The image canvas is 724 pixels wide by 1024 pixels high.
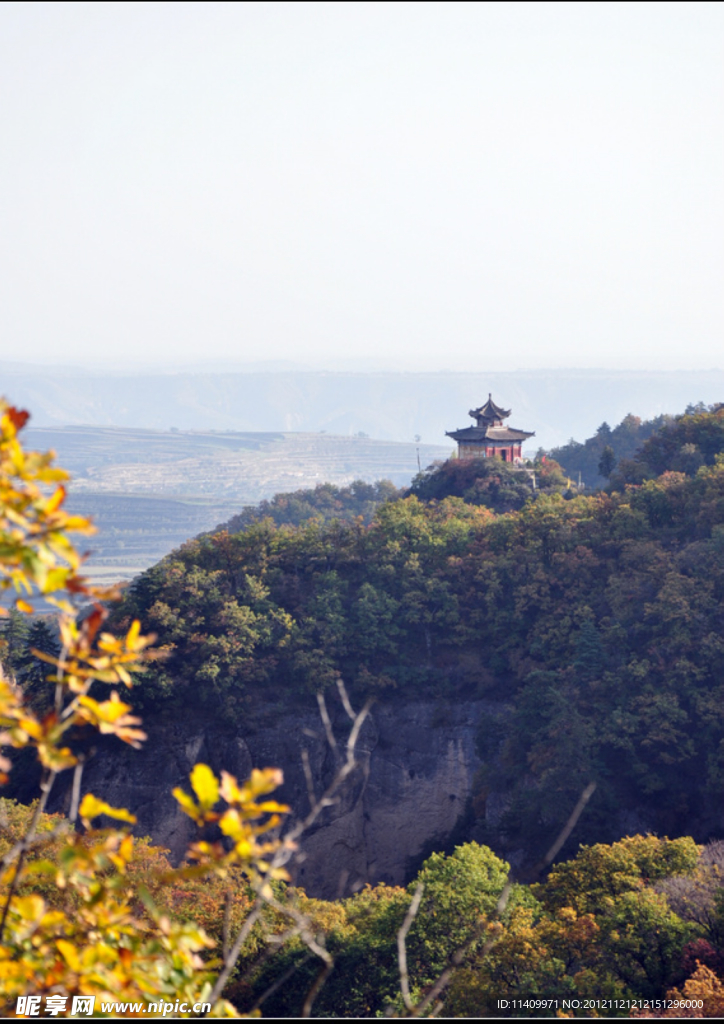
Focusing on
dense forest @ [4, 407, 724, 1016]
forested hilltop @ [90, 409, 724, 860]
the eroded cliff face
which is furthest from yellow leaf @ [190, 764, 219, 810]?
the eroded cliff face

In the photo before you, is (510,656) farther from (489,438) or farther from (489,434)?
(489,434)

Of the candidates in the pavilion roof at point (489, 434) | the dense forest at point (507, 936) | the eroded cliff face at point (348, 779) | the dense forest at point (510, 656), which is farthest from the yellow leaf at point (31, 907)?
the pavilion roof at point (489, 434)

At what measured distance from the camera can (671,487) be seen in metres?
28.5

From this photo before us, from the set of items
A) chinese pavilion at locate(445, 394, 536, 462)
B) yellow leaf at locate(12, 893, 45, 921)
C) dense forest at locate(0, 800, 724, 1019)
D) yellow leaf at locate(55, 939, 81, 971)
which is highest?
chinese pavilion at locate(445, 394, 536, 462)

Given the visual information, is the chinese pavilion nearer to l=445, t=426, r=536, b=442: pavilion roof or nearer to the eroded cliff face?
l=445, t=426, r=536, b=442: pavilion roof

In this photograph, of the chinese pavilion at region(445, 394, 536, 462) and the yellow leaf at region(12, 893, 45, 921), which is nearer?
the yellow leaf at region(12, 893, 45, 921)

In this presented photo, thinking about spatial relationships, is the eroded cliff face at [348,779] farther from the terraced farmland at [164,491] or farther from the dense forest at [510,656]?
the terraced farmland at [164,491]

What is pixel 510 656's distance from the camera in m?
27.4

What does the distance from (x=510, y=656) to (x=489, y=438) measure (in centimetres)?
1442

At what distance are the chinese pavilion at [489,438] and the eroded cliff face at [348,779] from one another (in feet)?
51.0

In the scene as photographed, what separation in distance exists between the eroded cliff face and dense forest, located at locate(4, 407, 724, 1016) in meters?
0.63

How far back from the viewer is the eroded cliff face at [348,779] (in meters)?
24.9

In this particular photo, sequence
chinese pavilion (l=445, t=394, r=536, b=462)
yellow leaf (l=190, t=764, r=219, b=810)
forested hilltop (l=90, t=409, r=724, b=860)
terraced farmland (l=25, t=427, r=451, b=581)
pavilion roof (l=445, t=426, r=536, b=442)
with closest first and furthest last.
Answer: yellow leaf (l=190, t=764, r=219, b=810), forested hilltop (l=90, t=409, r=724, b=860), pavilion roof (l=445, t=426, r=536, b=442), chinese pavilion (l=445, t=394, r=536, b=462), terraced farmland (l=25, t=427, r=451, b=581)

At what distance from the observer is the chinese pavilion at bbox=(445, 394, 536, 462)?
131 feet
